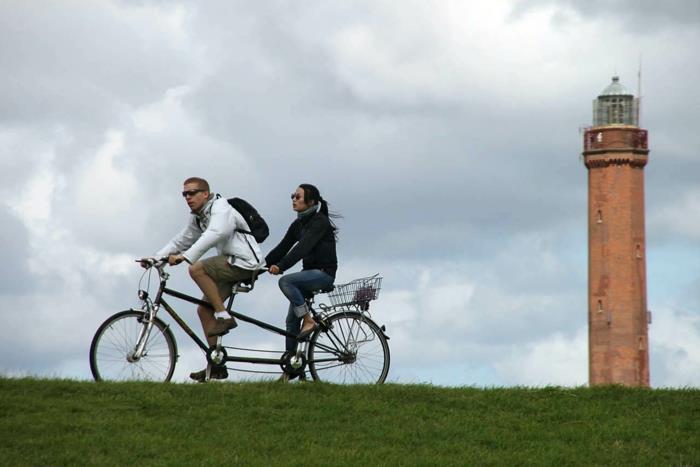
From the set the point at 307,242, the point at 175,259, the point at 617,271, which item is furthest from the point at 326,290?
the point at 617,271

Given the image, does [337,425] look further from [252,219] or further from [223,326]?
[252,219]

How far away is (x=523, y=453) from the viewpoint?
14766 mm

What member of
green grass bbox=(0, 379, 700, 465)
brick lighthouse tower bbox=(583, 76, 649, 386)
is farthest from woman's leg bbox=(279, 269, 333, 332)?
brick lighthouse tower bbox=(583, 76, 649, 386)

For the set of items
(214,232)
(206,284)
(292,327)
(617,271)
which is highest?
(617,271)

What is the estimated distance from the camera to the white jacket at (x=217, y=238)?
16.1 metres

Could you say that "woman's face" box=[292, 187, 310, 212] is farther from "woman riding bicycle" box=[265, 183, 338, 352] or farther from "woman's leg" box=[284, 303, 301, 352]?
"woman's leg" box=[284, 303, 301, 352]

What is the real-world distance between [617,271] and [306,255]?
64.7 m

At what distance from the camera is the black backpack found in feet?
53.7

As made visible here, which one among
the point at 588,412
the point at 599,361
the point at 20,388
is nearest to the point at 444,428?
the point at 588,412

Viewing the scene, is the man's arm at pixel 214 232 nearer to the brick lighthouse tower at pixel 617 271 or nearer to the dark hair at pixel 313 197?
the dark hair at pixel 313 197

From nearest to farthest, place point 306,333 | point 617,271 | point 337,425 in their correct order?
point 337,425 < point 306,333 < point 617,271

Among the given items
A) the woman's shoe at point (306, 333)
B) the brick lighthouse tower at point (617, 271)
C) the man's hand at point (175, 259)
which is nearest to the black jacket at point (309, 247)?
the woman's shoe at point (306, 333)

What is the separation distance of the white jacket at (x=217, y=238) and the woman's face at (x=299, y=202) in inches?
21.7

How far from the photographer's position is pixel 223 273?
16.4 m
